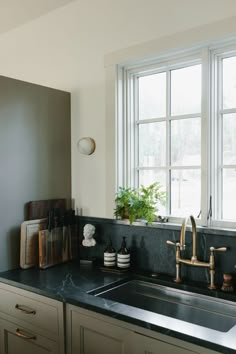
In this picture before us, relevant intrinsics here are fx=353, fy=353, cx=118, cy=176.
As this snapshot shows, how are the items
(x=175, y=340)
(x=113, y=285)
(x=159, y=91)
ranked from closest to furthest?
(x=175, y=340), (x=113, y=285), (x=159, y=91)

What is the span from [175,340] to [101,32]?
1927 millimetres

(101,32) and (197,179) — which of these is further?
(101,32)

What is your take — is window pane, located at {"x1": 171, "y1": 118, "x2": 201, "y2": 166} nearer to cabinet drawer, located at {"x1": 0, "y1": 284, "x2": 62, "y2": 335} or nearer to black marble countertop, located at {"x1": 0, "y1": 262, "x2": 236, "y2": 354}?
black marble countertop, located at {"x1": 0, "y1": 262, "x2": 236, "y2": 354}

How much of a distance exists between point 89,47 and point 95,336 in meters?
1.83

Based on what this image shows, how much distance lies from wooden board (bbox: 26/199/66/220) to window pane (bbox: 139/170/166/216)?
60 centimetres

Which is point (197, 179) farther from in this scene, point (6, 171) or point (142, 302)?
point (6, 171)

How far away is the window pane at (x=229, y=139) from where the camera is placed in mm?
1955

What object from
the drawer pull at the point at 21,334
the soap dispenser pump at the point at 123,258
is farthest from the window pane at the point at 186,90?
the drawer pull at the point at 21,334

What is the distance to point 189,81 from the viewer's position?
213 cm

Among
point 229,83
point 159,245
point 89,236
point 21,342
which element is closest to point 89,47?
point 229,83

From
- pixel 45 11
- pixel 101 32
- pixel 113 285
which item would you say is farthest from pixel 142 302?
pixel 45 11

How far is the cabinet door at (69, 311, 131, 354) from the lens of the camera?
1.54 m

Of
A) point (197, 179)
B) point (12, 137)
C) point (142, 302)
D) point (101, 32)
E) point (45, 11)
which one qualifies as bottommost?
point (142, 302)

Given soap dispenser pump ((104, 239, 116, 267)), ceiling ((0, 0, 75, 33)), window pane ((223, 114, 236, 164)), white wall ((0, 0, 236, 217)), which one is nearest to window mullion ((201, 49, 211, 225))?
window pane ((223, 114, 236, 164))
